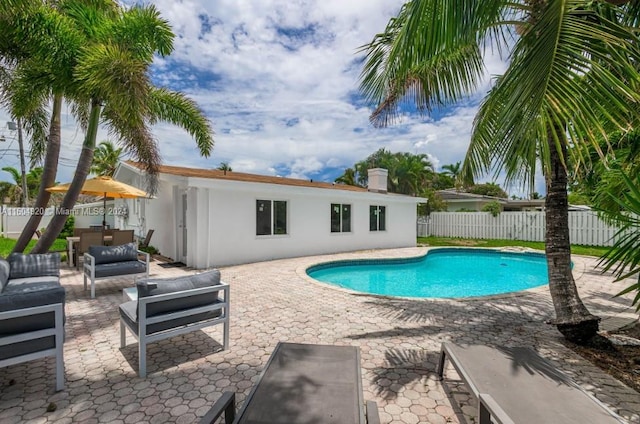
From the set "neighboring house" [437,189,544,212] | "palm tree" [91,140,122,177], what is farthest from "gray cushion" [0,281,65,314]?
"palm tree" [91,140,122,177]

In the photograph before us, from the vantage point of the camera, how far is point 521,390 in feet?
8.99

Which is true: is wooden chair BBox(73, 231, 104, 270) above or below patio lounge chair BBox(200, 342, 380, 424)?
above

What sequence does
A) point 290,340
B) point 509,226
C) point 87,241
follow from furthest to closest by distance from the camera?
point 509,226 < point 87,241 < point 290,340

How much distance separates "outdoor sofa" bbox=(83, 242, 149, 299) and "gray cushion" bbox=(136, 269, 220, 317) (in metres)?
4.19

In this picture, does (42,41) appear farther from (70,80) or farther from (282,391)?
(282,391)

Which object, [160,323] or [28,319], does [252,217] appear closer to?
[160,323]

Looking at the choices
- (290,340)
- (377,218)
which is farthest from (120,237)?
(377,218)

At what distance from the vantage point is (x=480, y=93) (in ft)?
18.9

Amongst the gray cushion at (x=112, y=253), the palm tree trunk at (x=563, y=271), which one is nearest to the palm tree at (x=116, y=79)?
the gray cushion at (x=112, y=253)

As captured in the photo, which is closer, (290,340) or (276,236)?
(290,340)

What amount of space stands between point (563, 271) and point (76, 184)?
464 inches

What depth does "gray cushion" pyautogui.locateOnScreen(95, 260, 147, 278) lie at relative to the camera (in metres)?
7.05

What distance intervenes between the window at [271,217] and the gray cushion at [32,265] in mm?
6726

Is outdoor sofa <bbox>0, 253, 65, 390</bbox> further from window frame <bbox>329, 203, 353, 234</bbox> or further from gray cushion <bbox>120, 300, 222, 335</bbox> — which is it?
window frame <bbox>329, 203, 353, 234</bbox>
